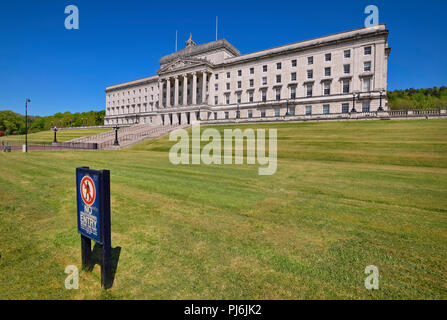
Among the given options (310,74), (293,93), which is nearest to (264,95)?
(293,93)

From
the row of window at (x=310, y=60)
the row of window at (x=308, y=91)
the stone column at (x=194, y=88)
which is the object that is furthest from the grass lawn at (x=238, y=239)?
the stone column at (x=194, y=88)

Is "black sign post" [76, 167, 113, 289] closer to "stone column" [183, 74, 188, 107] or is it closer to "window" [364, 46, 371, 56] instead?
"window" [364, 46, 371, 56]

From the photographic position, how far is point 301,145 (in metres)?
23.2

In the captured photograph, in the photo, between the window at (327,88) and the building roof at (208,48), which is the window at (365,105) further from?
the building roof at (208,48)

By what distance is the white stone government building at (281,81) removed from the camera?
4462 centimetres

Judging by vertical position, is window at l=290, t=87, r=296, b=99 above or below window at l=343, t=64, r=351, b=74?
below

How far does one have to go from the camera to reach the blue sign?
10.5 feet

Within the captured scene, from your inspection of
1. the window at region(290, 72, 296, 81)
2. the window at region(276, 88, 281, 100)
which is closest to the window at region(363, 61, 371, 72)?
the window at region(290, 72, 296, 81)

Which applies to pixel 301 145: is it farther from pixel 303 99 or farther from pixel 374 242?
pixel 303 99

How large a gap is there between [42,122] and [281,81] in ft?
492

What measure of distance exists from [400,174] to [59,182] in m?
17.2

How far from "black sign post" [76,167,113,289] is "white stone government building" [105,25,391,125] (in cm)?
4033

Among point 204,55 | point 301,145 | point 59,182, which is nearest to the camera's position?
point 59,182
